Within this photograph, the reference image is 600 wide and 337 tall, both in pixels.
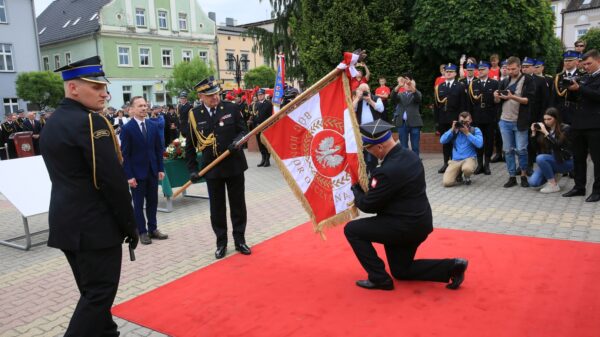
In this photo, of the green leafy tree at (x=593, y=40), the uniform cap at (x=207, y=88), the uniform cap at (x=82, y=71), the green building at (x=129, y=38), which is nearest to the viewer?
the uniform cap at (x=82, y=71)

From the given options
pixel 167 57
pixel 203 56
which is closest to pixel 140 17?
pixel 167 57

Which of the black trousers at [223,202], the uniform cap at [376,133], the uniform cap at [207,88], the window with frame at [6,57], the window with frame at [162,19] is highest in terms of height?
the window with frame at [162,19]

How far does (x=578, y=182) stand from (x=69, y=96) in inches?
292

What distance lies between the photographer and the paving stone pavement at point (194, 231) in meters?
4.50

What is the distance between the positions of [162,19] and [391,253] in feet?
156

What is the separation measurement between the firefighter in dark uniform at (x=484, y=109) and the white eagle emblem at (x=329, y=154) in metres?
5.99

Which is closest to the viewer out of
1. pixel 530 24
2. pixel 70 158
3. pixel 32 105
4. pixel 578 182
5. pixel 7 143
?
pixel 70 158

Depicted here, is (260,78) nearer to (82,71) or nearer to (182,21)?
(182,21)

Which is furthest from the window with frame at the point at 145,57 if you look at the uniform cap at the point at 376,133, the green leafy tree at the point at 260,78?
the uniform cap at the point at 376,133

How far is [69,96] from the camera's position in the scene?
3.13 m

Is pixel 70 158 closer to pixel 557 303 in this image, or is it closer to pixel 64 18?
pixel 557 303

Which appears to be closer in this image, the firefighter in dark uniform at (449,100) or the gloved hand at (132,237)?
the gloved hand at (132,237)

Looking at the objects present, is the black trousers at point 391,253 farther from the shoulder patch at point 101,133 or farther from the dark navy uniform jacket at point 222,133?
the shoulder patch at point 101,133

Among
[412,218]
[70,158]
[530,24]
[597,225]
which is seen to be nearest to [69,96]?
[70,158]
